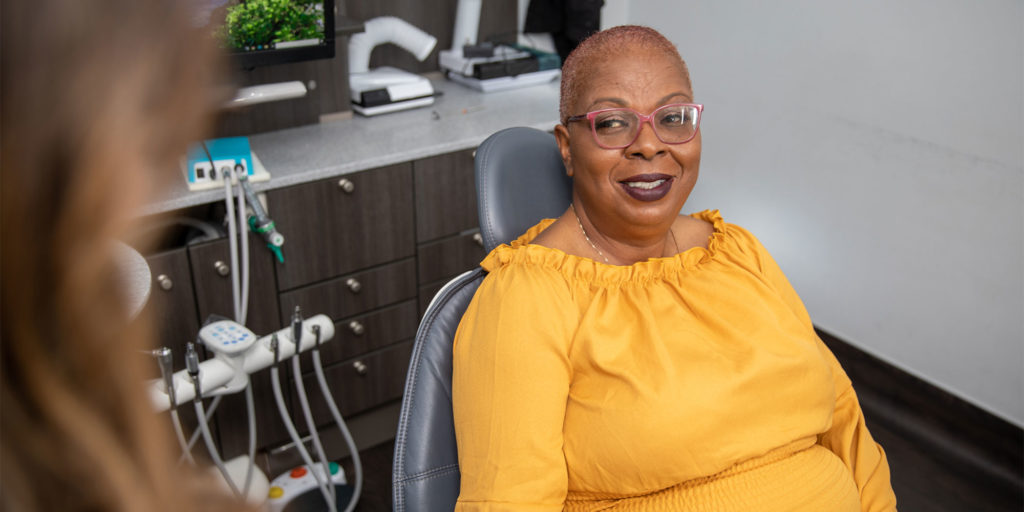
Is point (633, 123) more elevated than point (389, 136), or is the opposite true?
point (633, 123)

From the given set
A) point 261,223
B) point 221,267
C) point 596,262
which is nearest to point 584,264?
point 596,262

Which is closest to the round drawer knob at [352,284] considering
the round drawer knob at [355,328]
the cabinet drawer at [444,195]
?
the round drawer knob at [355,328]

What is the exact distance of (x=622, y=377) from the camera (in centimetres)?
125

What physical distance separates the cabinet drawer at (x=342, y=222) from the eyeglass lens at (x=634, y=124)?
3.11ft

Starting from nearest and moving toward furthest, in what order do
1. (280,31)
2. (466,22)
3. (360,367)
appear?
(280,31), (360,367), (466,22)

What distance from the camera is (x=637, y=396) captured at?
4.03 ft

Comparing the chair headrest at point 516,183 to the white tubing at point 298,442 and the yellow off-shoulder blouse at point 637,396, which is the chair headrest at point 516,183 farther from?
the white tubing at point 298,442

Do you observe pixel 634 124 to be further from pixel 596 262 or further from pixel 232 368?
pixel 232 368

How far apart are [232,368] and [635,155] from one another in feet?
3.24

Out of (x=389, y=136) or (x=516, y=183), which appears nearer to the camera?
(x=516, y=183)

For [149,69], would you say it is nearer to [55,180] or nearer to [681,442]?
[55,180]

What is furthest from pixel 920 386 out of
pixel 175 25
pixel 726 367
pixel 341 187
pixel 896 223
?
pixel 175 25

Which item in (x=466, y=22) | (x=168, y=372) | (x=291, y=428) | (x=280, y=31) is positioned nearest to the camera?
(x=168, y=372)

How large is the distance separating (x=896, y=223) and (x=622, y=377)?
1.68m
